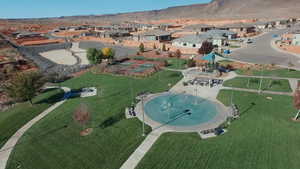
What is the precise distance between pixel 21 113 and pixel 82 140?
12.4 meters

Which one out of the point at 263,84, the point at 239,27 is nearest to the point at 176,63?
the point at 263,84

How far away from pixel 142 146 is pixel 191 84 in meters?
18.7

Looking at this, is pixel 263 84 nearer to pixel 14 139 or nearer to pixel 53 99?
pixel 53 99

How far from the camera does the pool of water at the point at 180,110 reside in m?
22.2

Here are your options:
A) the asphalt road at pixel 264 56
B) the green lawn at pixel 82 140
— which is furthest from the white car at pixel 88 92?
the asphalt road at pixel 264 56

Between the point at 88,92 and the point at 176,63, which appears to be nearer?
the point at 88,92

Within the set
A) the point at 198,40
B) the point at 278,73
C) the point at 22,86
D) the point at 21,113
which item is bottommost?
the point at 21,113

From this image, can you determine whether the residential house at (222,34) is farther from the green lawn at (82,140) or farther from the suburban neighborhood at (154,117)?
the green lawn at (82,140)

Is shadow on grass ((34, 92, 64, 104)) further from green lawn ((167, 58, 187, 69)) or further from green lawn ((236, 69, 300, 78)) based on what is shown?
green lawn ((236, 69, 300, 78))

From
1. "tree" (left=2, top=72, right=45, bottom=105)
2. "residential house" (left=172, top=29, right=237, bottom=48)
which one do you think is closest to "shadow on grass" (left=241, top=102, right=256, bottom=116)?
"tree" (left=2, top=72, right=45, bottom=105)

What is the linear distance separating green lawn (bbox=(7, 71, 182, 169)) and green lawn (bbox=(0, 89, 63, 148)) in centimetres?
229

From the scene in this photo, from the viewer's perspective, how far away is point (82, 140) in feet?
62.9

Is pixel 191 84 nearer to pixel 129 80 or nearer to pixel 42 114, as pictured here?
pixel 129 80

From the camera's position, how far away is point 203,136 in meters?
19.0
